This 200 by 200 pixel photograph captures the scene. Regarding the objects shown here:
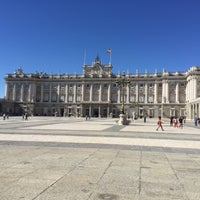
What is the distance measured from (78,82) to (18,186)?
97.1 m

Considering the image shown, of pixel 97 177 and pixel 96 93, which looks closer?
pixel 97 177

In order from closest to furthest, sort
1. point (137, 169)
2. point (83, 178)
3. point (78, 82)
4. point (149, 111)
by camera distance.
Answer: point (83, 178)
point (137, 169)
point (149, 111)
point (78, 82)

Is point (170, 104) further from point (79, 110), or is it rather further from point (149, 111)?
point (79, 110)

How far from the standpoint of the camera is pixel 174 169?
7.46m

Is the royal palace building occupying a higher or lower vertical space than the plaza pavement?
higher

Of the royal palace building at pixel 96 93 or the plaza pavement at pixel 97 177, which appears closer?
the plaza pavement at pixel 97 177

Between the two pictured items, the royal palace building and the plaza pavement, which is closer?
the plaza pavement

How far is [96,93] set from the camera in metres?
100

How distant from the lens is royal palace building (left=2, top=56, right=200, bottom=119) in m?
92.6

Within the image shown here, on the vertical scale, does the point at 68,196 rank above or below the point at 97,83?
below

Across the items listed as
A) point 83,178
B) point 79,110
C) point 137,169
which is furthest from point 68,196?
point 79,110

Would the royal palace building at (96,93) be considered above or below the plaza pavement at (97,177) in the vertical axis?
above

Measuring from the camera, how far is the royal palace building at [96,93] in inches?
3644

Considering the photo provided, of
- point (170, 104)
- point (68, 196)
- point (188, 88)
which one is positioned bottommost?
point (68, 196)
